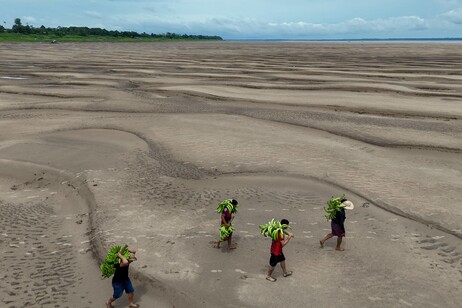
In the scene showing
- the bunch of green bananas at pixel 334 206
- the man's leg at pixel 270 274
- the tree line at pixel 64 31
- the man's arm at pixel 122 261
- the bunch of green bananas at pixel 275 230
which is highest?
the tree line at pixel 64 31

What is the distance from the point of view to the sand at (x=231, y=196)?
8.50 meters

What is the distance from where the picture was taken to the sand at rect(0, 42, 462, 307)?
850 centimetres

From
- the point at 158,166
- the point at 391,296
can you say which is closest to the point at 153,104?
the point at 158,166

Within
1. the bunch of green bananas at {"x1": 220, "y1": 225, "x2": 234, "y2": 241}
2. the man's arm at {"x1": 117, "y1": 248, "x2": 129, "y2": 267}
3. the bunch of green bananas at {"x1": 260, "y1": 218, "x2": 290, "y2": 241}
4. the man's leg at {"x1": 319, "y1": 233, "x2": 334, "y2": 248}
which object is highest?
the bunch of green bananas at {"x1": 260, "y1": 218, "x2": 290, "y2": 241}

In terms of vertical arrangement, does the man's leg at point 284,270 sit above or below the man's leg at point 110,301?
above

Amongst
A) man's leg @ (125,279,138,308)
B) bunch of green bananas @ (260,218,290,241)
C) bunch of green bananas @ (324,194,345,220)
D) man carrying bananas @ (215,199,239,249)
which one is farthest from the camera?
man carrying bananas @ (215,199,239,249)

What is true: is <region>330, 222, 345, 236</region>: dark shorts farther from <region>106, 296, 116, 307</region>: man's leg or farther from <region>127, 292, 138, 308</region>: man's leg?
<region>106, 296, 116, 307</region>: man's leg

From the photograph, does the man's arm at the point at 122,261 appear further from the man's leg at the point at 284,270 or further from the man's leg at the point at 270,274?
the man's leg at the point at 284,270

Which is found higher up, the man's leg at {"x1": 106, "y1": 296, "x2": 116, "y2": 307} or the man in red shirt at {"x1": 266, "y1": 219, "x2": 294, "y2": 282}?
the man in red shirt at {"x1": 266, "y1": 219, "x2": 294, "y2": 282}

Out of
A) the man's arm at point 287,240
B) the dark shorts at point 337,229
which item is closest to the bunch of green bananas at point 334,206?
the dark shorts at point 337,229

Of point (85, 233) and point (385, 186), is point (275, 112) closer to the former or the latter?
point (385, 186)

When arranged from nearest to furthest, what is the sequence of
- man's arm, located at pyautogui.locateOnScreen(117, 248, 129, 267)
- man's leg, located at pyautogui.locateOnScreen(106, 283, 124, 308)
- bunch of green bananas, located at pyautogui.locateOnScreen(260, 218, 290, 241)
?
man's arm, located at pyautogui.locateOnScreen(117, 248, 129, 267)
man's leg, located at pyautogui.locateOnScreen(106, 283, 124, 308)
bunch of green bananas, located at pyautogui.locateOnScreen(260, 218, 290, 241)

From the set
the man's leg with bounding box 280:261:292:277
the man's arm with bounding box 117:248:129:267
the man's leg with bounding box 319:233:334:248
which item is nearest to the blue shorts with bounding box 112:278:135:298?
the man's arm with bounding box 117:248:129:267

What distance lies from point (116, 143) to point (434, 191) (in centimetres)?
1371
